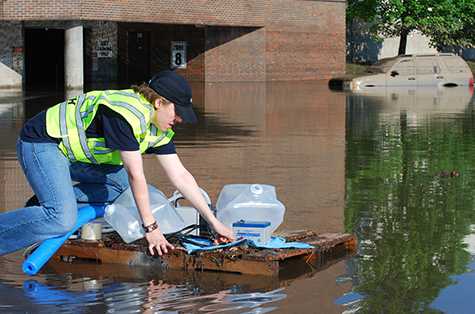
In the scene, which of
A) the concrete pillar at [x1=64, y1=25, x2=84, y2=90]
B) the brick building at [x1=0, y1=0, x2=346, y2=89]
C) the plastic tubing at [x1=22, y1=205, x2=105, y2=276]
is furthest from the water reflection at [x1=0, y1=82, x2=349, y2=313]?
the brick building at [x1=0, y1=0, x2=346, y2=89]

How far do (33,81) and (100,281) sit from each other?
136 ft

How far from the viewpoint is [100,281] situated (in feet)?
25.2

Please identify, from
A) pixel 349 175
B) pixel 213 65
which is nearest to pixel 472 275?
pixel 349 175

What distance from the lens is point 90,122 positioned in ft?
23.5

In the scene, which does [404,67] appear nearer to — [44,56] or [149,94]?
[44,56]

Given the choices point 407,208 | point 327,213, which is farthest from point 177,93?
point 407,208

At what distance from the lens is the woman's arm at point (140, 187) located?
6.96 meters

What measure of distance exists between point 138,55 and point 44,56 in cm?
409

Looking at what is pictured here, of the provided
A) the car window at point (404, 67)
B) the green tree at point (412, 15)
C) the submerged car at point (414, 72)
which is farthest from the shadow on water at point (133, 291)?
the green tree at point (412, 15)

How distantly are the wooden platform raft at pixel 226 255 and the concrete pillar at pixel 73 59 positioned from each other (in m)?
31.0

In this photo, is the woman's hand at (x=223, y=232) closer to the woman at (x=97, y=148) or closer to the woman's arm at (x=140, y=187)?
the woman at (x=97, y=148)

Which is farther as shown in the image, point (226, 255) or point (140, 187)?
point (226, 255)

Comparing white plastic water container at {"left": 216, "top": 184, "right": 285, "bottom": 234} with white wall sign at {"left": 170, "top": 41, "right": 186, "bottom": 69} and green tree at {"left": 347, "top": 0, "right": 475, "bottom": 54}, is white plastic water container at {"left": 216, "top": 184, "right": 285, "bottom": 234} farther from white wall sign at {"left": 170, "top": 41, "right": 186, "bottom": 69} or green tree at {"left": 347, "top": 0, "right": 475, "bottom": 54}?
green tree at {"left": 347, "top": 0, "right": 475, "bottom": 54}

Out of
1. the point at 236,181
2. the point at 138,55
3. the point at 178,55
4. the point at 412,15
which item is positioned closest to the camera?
the point at 236,181
